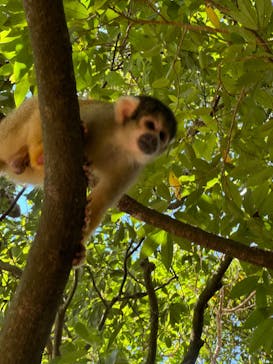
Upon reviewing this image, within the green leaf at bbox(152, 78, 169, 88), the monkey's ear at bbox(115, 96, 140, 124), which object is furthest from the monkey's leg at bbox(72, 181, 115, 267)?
the green leaf at bbox(152, 78, 169, 88)

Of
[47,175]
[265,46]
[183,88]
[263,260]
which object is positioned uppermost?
[183,88]

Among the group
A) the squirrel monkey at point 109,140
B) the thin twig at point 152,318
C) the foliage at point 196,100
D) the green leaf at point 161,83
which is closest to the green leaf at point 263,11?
the foliage at point 196,100

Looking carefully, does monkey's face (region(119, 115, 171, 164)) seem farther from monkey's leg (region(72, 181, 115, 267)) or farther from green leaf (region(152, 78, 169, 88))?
green leaf (region(152, 78, 169, 88))

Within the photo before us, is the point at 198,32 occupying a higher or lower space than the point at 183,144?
higher

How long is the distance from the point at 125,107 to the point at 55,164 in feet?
4.32

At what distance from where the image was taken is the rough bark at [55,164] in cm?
199

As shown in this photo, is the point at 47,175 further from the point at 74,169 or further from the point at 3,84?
the point at 3,84

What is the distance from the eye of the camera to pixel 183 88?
313 centimetres

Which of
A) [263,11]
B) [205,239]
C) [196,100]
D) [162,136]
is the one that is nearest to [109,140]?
[162,136]

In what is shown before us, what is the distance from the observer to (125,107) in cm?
330

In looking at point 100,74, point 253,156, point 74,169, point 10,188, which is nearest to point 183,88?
point 253,156

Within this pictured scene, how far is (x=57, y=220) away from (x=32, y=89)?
1793 mm

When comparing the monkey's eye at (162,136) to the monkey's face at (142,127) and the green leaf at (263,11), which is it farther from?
the green leaf at (263,11)

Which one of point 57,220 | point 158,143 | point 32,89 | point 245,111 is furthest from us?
point 32,89
